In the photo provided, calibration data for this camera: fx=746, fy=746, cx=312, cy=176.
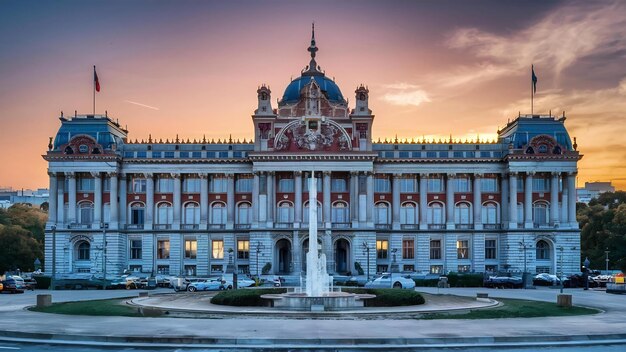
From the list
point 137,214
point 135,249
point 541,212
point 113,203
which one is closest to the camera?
point 113,203

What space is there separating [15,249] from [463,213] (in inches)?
2704

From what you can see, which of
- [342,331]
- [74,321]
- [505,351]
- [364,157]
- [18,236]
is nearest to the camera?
[505,351]

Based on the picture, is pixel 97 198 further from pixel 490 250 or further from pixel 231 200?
pixel 490 250

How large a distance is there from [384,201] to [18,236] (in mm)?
56467

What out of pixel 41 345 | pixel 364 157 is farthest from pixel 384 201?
pixel 41 345

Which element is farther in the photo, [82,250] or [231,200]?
[231,200]

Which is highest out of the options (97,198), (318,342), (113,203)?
(97,198)

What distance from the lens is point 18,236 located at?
115 m

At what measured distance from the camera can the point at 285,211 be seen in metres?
111

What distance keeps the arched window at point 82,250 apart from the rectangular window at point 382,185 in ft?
144

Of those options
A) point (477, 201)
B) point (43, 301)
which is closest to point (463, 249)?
point (477, 201)

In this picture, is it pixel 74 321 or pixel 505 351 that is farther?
pixel 74 321

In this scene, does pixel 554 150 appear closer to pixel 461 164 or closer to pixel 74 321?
pixel 461 164

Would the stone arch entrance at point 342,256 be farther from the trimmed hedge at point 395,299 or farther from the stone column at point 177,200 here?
the trimmed hedge at point 395,299
